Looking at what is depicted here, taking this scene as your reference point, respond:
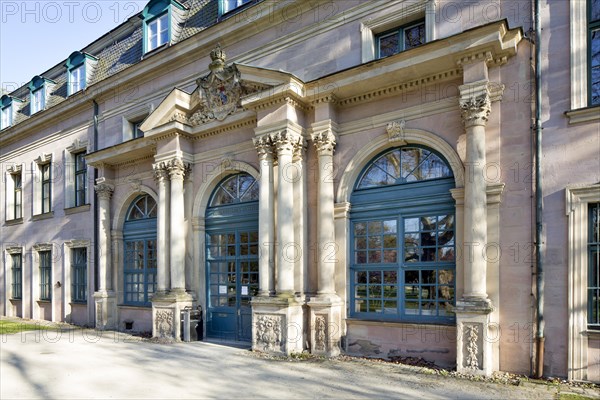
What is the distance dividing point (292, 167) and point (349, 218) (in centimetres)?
162

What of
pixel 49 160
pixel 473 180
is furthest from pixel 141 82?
pixel 473 180

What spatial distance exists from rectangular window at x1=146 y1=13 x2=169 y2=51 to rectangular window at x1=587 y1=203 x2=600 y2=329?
38.4ft

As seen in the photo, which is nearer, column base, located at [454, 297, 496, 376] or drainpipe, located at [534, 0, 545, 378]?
drainpipe, located at [534, 0, 545, 378]

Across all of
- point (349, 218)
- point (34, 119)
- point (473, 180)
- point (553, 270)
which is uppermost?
point (34, 119)

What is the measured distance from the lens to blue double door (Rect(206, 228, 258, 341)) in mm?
10672

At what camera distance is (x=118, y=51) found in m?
15.4

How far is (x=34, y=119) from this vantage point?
17516 millimetres

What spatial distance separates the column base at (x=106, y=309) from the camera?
13.5 meters

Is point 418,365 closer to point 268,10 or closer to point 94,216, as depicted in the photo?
point 268,10

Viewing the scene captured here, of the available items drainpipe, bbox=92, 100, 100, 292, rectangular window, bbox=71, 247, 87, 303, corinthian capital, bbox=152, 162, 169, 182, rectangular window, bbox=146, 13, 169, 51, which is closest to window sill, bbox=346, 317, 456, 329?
corinthian capital, bbox=152, 162, 169, 182

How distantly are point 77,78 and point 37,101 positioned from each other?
10.9 ft

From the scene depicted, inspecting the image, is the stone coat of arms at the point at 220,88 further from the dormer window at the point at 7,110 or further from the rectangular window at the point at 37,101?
the dormer window at the point at 7,110

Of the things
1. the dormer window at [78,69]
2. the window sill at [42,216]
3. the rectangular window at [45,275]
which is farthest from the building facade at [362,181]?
the window sill at [42,216]

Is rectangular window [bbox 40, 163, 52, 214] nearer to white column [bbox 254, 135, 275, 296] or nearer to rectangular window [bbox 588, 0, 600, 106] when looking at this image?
white column [bbox 254, 135, 275, 296]
